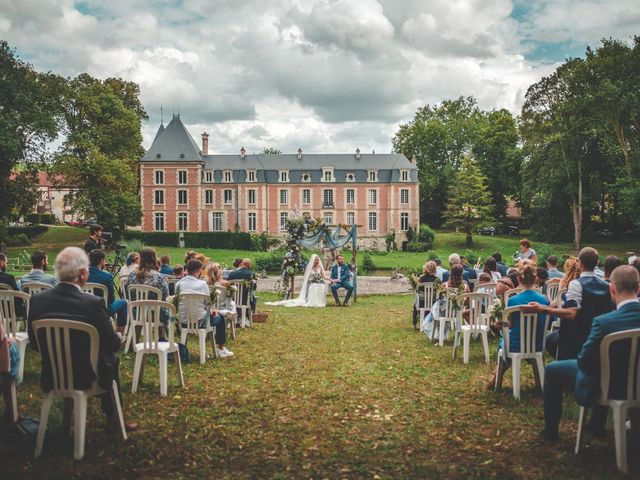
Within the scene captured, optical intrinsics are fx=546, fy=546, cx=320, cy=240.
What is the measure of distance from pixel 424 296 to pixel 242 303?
11.3ft

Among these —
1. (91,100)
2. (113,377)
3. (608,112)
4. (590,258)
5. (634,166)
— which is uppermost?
(91,100)

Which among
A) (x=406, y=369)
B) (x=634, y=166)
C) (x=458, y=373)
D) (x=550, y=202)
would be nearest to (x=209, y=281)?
(x=406, y=369)

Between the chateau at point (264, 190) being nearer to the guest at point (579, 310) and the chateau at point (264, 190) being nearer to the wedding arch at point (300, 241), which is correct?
the wedding arch at point (300, 241)

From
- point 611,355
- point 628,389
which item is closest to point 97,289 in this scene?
point 611,355

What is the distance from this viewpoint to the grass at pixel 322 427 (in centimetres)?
375

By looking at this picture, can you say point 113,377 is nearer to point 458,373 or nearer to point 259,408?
point 259,408

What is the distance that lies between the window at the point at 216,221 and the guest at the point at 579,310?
146 ft

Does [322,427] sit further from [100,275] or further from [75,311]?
[100,275]

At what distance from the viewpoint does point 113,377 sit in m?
4.15

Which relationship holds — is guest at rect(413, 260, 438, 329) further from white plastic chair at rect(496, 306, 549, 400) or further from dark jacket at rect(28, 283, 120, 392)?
dark jacket at rect(28, 283, 120, 392)

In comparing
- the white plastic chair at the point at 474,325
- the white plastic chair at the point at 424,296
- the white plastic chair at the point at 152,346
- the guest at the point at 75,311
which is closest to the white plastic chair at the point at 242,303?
the white plastic chair at the point at 424,296

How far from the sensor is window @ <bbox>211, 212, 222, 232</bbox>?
157ft

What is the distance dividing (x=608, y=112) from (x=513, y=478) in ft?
99.9

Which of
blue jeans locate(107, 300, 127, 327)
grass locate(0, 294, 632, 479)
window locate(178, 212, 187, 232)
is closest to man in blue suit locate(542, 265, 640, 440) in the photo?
grass locate(0, 294, 632, 479)
